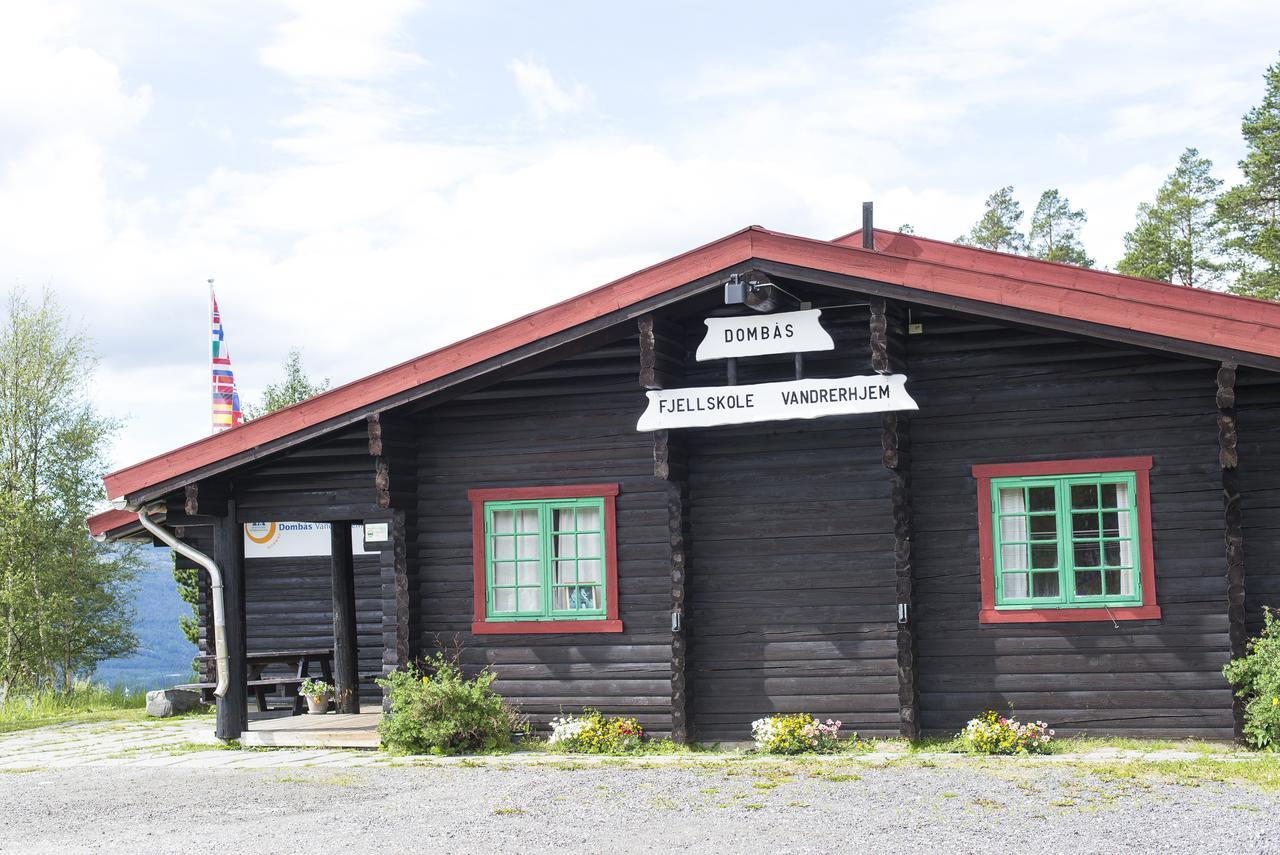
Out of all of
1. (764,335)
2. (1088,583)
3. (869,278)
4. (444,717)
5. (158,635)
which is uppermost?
(869,278)

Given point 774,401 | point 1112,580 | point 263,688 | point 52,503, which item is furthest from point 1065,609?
point 52,503

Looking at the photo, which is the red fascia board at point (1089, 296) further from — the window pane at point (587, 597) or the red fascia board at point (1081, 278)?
the window pane at point (587, 597)

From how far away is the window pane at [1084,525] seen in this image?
11898 millimetres

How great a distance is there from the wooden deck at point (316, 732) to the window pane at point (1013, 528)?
6.09m

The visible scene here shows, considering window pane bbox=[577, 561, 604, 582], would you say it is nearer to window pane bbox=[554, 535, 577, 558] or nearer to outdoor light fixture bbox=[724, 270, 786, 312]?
window pane bbox=[554, 535, 577, 558]

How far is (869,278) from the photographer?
11531 mm

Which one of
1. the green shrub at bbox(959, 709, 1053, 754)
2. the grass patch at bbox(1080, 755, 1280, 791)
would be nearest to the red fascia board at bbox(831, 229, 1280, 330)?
the grass patch at bbox(1080, 755, 1280, 791)

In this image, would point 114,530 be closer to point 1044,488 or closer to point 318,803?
point 318,803

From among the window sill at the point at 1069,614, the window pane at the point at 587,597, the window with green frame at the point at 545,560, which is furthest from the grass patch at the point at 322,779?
the window sill at the point at 1069,614

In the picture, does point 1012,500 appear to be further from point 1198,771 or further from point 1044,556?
point 1198,771

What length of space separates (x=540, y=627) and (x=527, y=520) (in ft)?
3.34

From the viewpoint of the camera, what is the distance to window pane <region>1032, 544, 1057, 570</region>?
39.3ft

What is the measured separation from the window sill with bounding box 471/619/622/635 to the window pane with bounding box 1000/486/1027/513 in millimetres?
3623

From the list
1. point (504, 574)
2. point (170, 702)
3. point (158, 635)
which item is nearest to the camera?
point (504, 574)
